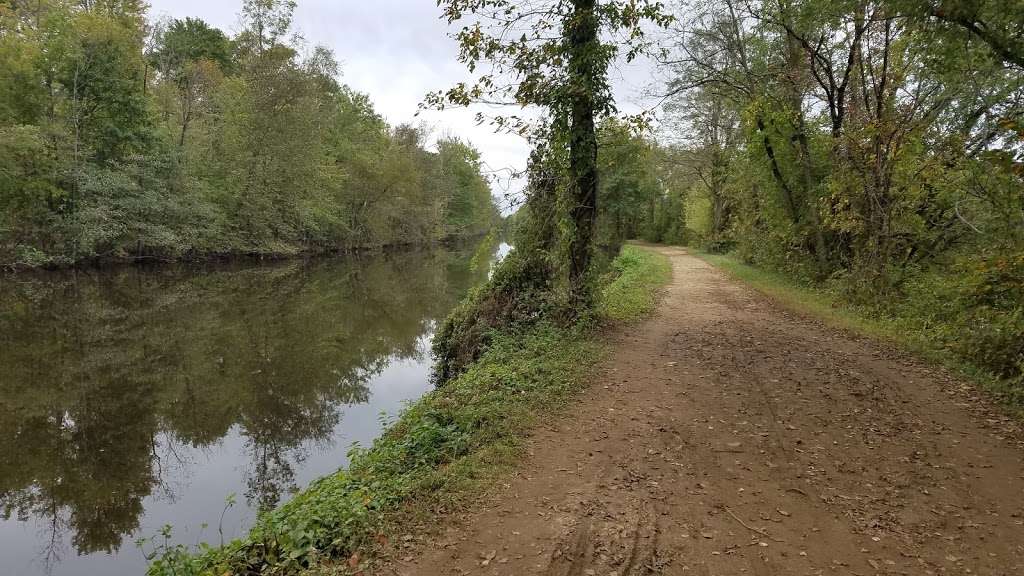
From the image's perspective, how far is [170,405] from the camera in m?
9.91

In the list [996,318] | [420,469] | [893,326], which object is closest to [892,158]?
[893,326]

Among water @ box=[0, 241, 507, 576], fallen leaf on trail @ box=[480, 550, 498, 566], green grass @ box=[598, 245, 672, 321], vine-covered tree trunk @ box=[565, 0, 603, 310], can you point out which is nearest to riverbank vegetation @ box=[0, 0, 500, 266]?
vine-covered tree trunk @ box=[565, 0, 603, 310]

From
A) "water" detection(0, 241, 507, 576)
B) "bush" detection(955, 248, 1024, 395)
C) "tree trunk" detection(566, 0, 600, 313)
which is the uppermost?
"tree trunk" detection(566, 0, 600, 313)

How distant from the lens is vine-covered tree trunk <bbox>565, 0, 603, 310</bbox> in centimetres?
897

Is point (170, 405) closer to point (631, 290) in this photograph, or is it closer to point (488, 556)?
point (488, 556)

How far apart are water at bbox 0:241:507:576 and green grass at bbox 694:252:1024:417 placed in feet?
29.3

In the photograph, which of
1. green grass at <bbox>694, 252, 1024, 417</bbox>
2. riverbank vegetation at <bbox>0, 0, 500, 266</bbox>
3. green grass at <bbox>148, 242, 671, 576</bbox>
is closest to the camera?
green grass at <bbox>148, 242, 671, 576</bbox>

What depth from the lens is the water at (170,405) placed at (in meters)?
6.42

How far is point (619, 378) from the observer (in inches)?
301

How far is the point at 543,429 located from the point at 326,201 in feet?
118

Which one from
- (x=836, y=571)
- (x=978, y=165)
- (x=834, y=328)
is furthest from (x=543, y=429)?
(x=978, y=165)

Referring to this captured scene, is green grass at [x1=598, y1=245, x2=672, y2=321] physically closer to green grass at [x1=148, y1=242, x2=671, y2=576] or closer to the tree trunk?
the tree trunk

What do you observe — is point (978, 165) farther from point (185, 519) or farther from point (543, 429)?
point (185, 519)

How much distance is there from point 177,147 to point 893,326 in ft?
110
